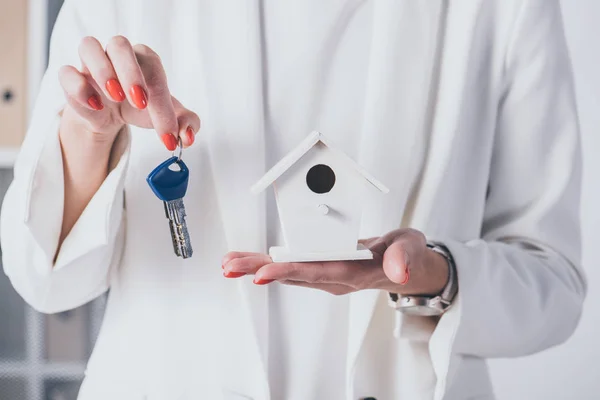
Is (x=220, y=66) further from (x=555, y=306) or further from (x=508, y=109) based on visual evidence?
(x=555, y=306)

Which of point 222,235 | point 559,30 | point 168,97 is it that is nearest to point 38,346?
point 222,235

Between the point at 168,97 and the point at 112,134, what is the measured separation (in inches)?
3.7

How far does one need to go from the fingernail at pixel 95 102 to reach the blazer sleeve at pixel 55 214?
0.09 m

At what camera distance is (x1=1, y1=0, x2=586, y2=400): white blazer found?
0.64 m

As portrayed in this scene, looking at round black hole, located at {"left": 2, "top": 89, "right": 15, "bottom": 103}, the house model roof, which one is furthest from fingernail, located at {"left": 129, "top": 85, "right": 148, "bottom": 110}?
round black hole, located at {"left": 2, "top": 89, "right": 15, "bottom": 103}

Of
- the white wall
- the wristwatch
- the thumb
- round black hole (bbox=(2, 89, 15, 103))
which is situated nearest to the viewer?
the thumb

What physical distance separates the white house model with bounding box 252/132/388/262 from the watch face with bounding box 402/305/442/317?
96 mm

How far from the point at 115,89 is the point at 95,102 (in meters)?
0.03

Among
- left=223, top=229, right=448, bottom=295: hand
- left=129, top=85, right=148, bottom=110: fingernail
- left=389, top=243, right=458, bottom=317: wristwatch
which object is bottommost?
left=389, top=243, right=458, bottom=317: wristwatch

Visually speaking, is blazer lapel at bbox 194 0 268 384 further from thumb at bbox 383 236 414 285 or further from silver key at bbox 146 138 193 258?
thumb at bbox 383 236 414 285

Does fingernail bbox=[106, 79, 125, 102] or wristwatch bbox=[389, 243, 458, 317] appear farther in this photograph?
wristwatch bbox=[389, 243, 458, 317]

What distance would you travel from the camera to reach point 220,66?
66 centimetres

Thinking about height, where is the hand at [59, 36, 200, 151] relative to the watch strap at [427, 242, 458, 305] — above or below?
above

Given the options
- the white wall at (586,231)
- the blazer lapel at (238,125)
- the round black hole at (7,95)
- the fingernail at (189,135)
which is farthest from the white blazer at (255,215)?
the round black hole at (7,95)
